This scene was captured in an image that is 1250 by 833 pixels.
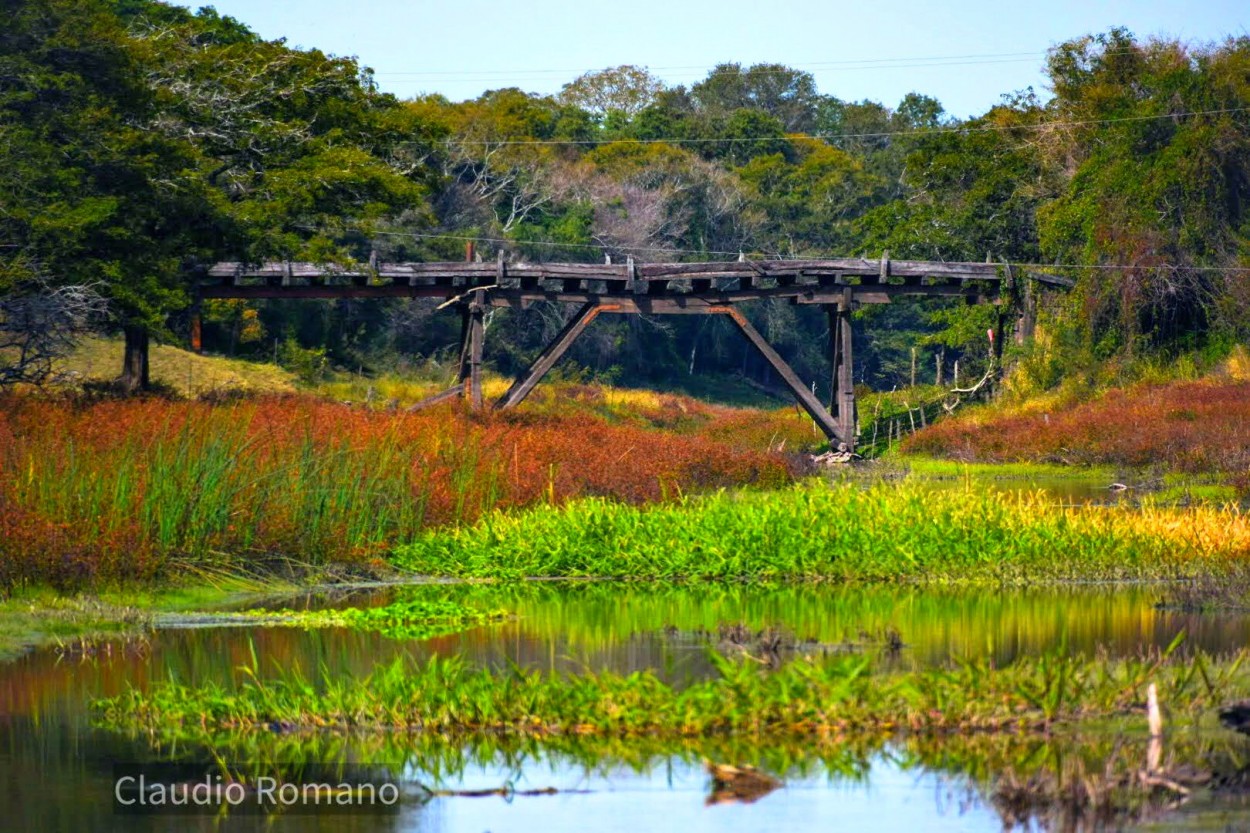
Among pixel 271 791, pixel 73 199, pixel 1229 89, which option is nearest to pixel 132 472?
pixel 271 791

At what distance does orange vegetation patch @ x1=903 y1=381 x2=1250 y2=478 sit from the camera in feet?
96.0

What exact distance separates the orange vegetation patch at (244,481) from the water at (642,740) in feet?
3.96

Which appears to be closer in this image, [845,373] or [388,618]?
[388,618]

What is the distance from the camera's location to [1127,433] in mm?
32500

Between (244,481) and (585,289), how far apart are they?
63.1 feet

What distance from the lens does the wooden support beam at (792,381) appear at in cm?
3543

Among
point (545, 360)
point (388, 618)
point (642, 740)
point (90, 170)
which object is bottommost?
point (388, 618)

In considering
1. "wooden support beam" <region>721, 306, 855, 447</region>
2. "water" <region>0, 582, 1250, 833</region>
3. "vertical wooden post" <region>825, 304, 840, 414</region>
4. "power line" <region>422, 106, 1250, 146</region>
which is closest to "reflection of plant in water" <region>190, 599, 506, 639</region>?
"water" <region>0, 582, 1250, 833</region>

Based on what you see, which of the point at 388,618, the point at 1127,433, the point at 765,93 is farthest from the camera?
the point at 765,93

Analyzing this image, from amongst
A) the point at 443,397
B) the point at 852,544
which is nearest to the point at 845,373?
the point at 443,397

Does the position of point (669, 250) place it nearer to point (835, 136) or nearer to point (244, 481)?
point (835, 136)

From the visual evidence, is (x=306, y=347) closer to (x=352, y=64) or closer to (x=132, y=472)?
(x=352, y=64)

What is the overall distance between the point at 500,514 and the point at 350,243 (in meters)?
34.8

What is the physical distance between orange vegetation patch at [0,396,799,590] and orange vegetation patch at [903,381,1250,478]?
34.9 feet
